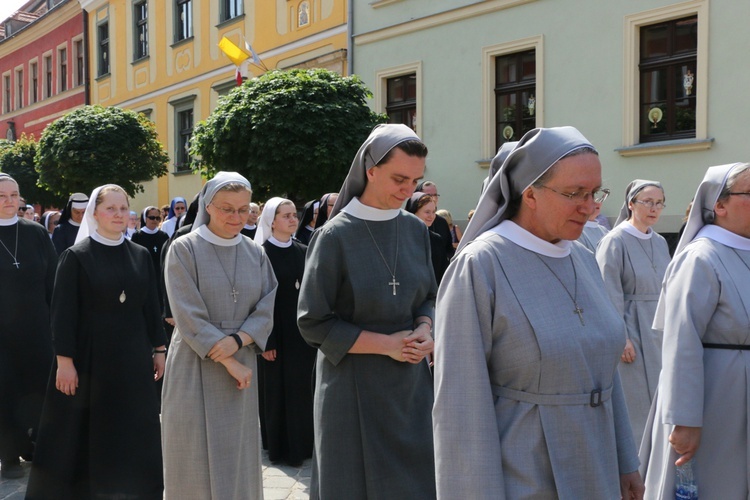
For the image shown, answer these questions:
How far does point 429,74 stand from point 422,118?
845 millimetres

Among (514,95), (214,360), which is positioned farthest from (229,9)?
(214,360)

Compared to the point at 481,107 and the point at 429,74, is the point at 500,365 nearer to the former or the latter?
the point at 481,107

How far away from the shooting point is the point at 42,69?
119ft

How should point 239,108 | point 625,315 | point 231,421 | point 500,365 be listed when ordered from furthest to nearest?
1. point 239,108
2. point 625,315
3. point 231,421
4. point 500,365

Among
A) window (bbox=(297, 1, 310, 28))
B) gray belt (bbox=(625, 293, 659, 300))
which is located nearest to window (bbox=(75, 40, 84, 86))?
window (bbox=(297, 1, 310, 28))

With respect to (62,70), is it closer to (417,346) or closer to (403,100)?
(403,100)

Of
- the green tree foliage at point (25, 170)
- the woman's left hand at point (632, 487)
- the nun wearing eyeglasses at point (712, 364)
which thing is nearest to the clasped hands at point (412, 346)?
the nun wearing eyeglasses at point (712, 364)

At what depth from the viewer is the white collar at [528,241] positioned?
2758 millimetres

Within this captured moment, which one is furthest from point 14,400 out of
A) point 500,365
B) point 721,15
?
point 721,15

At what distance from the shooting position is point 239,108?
13508 mm

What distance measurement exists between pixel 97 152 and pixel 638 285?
16772 mm

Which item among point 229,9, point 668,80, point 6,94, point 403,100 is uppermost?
point 6,94

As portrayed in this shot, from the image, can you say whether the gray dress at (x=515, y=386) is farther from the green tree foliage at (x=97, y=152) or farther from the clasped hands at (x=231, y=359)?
the green tree foliage at (x=97, y=152)

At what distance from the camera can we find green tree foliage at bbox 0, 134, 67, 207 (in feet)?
90.2
